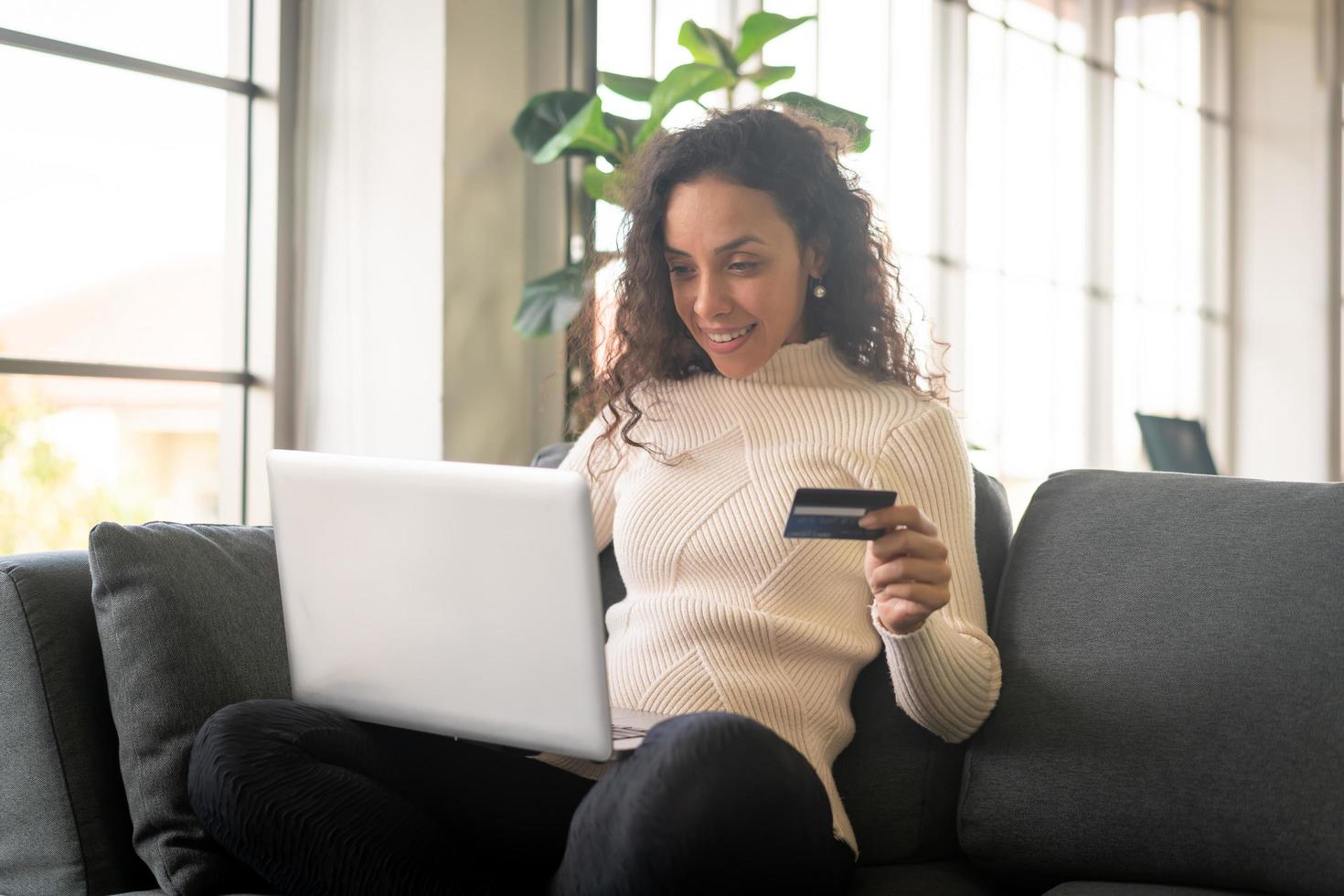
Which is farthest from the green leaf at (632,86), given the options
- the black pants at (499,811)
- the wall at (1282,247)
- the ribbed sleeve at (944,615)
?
the wall at (1282,247)

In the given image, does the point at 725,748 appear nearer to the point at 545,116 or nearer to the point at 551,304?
the point at 551,304

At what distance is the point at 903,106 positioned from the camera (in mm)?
4355

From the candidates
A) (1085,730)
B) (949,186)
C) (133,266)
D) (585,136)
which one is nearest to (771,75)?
(585,136)

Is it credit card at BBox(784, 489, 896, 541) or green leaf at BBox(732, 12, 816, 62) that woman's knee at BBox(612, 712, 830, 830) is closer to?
credit card at BBox(784, 489, 896, 541)

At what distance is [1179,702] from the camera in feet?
4.28

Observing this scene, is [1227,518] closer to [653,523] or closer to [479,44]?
[653,523]

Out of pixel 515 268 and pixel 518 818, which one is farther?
pixel 515 268

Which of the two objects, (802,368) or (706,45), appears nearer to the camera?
(802,368)

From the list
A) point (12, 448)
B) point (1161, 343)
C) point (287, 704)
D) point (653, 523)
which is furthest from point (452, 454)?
point (1161, 343)

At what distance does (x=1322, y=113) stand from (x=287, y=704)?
6191mm

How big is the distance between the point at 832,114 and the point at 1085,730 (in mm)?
1381

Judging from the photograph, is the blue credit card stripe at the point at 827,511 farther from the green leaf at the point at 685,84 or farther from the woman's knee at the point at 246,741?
→ the green leaf at the point at 685,84

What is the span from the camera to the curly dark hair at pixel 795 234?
1.62m

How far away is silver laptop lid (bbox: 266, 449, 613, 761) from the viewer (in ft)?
3.50
